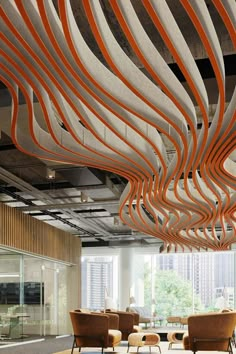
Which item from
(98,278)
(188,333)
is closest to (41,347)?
(188,333)

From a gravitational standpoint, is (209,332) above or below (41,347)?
above

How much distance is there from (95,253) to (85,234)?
132 inches

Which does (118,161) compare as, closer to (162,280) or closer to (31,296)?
(31,296)

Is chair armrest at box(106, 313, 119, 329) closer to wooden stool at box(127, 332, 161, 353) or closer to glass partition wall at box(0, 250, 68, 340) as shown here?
wooden stool at box(127, 332, 161, 353)

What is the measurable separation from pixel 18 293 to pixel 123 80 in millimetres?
10825

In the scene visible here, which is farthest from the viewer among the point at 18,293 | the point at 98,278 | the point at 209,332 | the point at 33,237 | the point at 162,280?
the point at 98,278

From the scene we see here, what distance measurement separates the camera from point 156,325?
73.2 feet

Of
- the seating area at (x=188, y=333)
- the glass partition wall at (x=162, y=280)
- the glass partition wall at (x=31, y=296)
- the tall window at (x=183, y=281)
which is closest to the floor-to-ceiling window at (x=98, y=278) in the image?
the glass partition wall at (x=162, y=280)

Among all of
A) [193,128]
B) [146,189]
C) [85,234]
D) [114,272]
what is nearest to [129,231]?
[85,234]

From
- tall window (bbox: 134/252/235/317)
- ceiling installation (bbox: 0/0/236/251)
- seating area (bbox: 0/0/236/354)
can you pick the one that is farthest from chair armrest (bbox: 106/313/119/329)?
tall window (bbox: 134/252/235/317)

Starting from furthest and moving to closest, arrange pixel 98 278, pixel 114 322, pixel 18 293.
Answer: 1. pixel 98 278
2. pixel 18 293
3. pixel 114 322

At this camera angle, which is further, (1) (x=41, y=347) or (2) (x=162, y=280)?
(2) (x=162, y=280)

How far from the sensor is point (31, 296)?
1484cm

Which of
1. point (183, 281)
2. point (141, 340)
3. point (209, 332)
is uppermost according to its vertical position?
point (209, 332)
